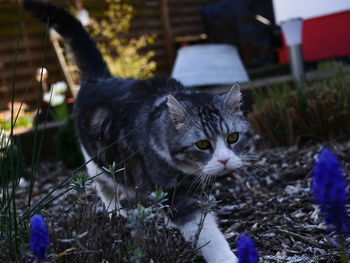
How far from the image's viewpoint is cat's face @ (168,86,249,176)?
2.25 metres

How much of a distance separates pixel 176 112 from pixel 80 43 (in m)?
1.34

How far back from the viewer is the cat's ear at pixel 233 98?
2.43 metres

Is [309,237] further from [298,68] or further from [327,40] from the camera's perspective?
[327,40]

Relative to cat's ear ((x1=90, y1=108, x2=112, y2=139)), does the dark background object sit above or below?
below

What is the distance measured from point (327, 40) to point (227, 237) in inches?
271

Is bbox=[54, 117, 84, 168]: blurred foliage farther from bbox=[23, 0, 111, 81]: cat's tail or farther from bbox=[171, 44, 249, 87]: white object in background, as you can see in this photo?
bbox=[171, 44, 249, 87]: white object in background

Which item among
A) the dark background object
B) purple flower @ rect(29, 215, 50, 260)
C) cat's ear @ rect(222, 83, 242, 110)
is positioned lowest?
the dark background object

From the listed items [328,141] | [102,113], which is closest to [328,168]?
[102,113]

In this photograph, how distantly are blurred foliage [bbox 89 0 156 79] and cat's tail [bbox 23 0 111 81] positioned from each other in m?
4.96

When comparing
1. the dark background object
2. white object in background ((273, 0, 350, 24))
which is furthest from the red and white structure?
the dark background object

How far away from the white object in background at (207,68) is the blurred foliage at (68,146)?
87.9 inches

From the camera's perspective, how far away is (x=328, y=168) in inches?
39.1

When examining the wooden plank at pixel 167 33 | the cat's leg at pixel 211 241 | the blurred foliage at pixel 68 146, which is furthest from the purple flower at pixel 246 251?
the wooden plank at pixel 167 33

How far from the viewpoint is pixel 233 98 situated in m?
2.46
